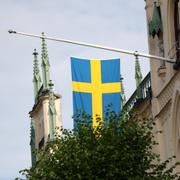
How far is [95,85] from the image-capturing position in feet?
161

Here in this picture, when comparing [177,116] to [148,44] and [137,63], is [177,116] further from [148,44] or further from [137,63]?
[137,63]

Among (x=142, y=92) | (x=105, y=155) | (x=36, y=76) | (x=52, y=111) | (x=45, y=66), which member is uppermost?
(x=36, y=76)

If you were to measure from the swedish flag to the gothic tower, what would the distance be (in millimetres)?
19252

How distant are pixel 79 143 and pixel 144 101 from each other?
378 inches

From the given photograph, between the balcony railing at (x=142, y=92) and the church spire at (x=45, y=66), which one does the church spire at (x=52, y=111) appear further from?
the balcony railing at (x=142, y=92)

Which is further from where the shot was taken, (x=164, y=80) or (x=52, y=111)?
(x=52, y=111)

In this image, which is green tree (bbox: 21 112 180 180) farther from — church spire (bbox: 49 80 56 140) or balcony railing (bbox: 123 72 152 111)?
church spire (bbox: 49 80 56 140)

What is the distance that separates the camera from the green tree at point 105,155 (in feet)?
130

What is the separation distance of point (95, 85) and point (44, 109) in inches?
956

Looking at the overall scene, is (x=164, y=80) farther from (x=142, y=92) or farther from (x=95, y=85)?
(x=142, y=92)

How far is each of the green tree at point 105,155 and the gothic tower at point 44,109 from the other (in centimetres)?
2747

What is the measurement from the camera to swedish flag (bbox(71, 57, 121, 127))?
158 feet

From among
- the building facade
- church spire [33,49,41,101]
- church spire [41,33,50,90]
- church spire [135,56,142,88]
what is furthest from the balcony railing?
church spire [33,49,41,101]

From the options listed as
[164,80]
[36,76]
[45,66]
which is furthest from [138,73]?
[36,76]
